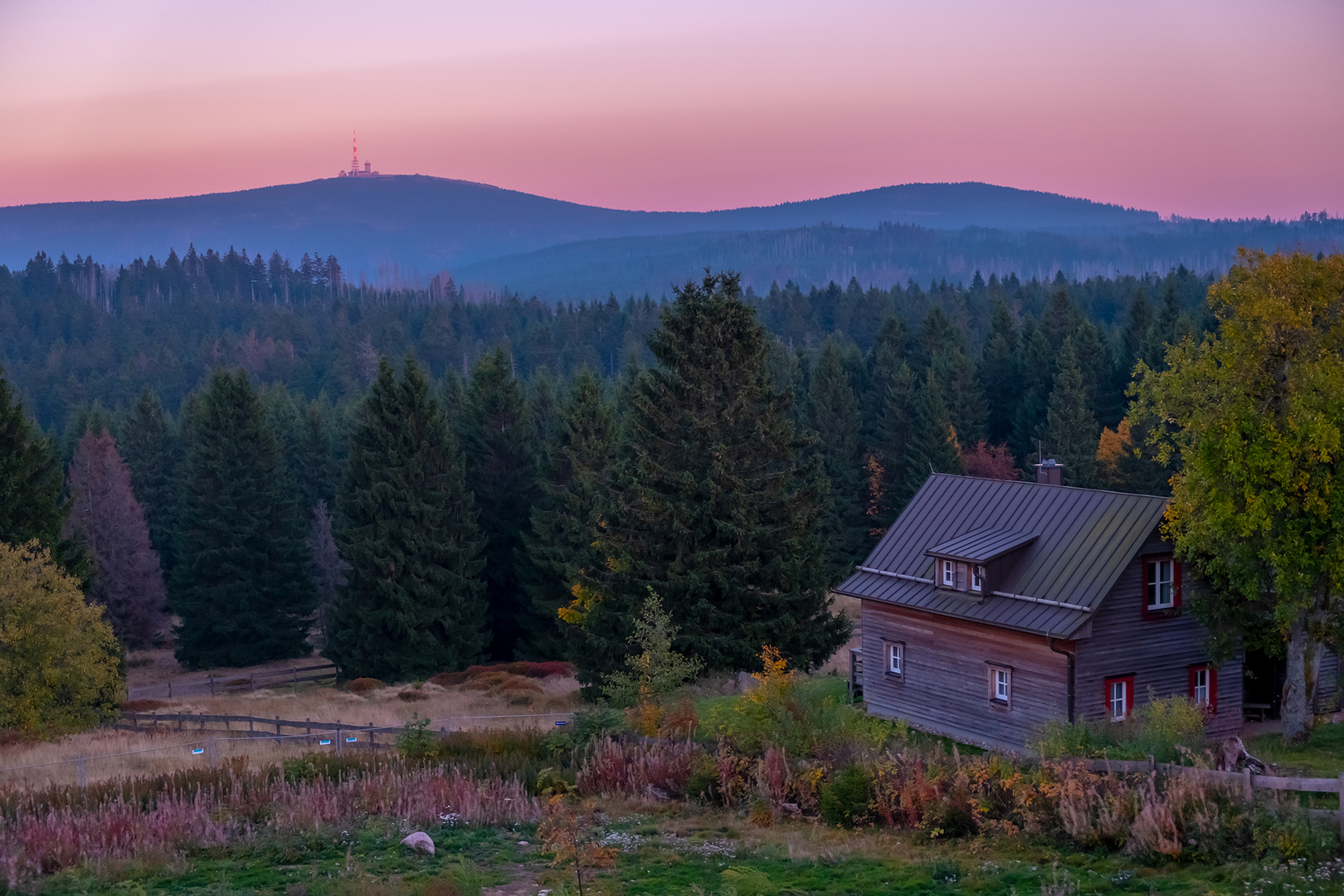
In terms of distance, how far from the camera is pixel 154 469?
276 feet

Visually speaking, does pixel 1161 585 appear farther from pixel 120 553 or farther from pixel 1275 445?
pixel 120 553

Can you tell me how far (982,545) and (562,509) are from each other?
100ft

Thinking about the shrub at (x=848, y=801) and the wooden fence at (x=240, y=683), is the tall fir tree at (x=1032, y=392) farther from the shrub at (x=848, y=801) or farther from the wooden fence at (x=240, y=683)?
the shrub at (x=848, y=801)

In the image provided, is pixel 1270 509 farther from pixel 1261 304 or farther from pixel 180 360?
pixel 180 360

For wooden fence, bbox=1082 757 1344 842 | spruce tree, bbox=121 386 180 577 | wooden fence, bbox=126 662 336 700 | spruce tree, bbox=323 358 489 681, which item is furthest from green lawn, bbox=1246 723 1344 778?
spruce tree, bbox=121 386 180 577

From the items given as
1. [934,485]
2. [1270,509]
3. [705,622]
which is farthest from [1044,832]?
[705,622]

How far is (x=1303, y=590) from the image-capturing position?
2433 cm

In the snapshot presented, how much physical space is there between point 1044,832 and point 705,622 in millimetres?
20871

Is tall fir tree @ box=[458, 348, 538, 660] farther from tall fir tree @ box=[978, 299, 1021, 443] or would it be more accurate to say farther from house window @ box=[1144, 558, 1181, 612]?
tall fir tree @ box=[978, 299, 1021, 443]

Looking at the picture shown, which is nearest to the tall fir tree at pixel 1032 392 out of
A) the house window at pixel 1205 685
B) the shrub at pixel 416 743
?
the house window at pixel 1205 685

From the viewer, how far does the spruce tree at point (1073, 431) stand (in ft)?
242

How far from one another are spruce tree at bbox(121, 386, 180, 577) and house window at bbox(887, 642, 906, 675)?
207 feet

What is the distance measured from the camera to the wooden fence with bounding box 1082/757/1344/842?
15.6 metres

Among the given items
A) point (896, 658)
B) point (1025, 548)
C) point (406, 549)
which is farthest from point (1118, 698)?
point (406, 549)
